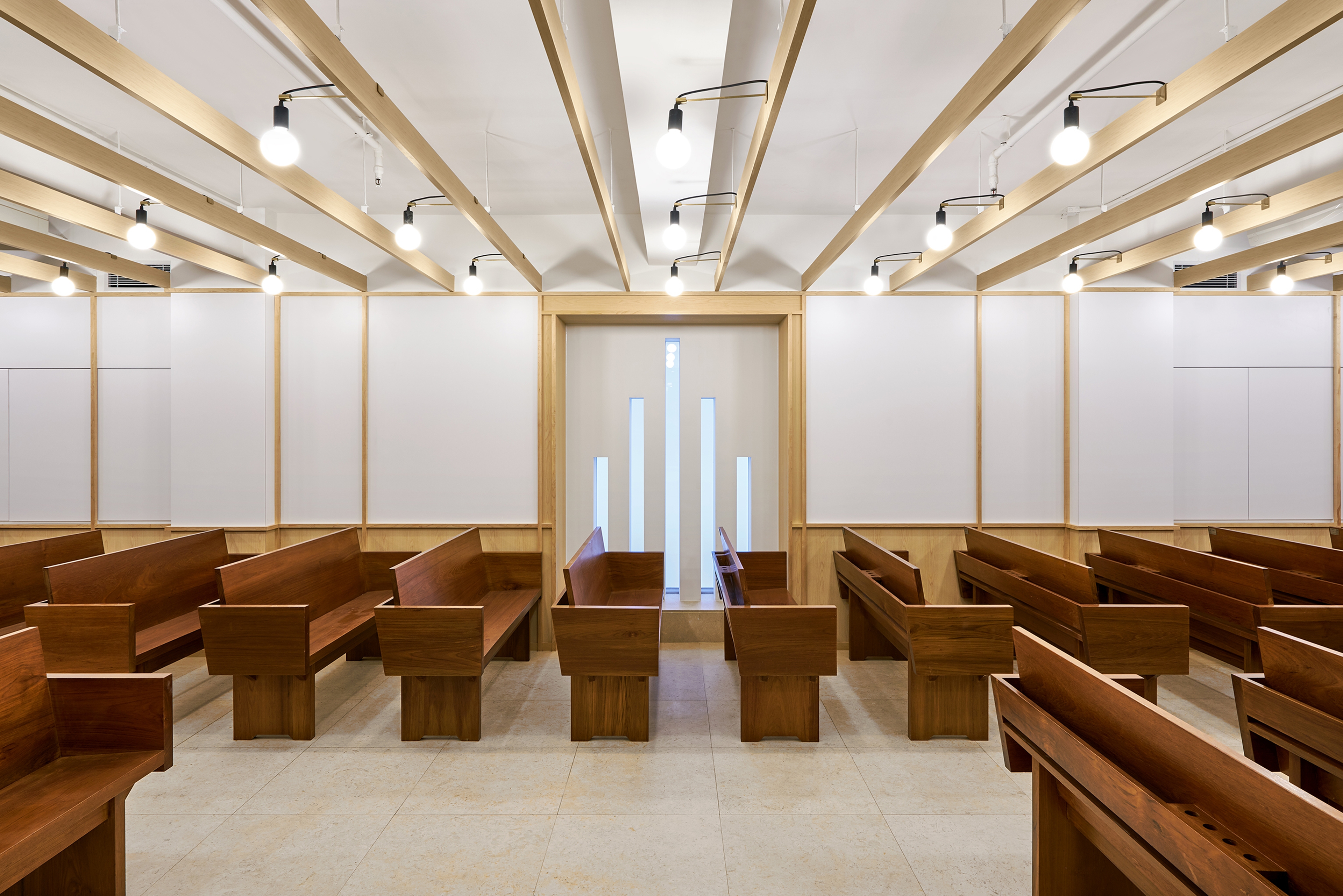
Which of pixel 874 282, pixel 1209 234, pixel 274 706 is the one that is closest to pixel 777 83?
pixel 874 282

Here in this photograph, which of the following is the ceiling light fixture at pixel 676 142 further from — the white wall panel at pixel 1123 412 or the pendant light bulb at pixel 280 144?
the white wall panel at pixel 1123 412

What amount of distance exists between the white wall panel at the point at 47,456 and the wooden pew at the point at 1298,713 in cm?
754

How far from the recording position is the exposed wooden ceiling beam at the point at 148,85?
1.84 m

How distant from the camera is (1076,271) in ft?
15.6

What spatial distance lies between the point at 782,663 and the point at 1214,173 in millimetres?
3067

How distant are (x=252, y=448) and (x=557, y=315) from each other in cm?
260

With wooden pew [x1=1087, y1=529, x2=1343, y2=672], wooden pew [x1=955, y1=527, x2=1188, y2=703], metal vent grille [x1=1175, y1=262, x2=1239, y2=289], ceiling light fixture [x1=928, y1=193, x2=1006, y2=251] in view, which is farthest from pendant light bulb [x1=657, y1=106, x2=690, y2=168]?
metal vent grille [x1=1175, y1=262, x2=1239, y2=289]

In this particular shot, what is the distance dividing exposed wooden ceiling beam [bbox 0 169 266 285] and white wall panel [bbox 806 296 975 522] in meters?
4.24

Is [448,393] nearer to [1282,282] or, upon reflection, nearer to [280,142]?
[280,142]

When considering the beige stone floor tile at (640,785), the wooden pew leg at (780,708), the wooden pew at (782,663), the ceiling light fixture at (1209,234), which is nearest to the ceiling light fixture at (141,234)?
the beige stone floor tile at (640,785)

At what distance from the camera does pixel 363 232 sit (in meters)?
3.64

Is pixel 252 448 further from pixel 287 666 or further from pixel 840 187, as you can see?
pixel 840 187

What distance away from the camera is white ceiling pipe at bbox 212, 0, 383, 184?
260 centimetres

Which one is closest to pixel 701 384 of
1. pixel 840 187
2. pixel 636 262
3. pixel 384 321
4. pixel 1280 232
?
pixel 636 262
